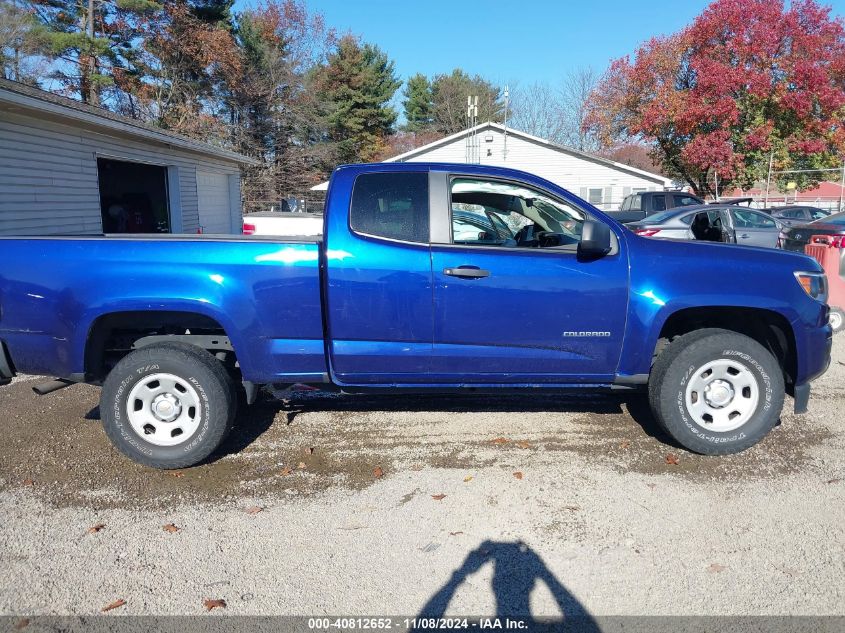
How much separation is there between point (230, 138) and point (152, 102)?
4.79 metres

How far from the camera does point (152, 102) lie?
32219 mm

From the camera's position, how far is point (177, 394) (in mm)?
4195

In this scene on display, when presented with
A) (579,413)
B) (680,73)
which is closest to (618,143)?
(680,73)

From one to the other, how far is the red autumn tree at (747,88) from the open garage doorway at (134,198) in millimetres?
21709

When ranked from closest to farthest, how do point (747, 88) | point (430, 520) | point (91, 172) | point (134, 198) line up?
1. point (430, 520)
2. point (91, 172)
3. point (134, 198)
4. point (747, 88)

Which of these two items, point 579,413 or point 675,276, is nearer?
point 675,276

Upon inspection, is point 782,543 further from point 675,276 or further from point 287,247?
point 287,247

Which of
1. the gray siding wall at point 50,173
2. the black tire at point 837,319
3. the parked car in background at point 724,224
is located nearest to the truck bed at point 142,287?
the gray siding wall at point 50,173

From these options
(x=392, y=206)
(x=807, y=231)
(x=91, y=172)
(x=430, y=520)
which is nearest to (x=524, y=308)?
(x=392, y=206)

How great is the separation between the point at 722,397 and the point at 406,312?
2217 millimetres

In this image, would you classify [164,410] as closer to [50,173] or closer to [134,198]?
[50,173]

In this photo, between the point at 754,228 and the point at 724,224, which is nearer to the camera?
the point at 724,224

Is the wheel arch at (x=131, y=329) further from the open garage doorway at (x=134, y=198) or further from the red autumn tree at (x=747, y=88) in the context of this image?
the red autumn tree at (x=747, y=88)

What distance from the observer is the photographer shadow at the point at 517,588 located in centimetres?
276
